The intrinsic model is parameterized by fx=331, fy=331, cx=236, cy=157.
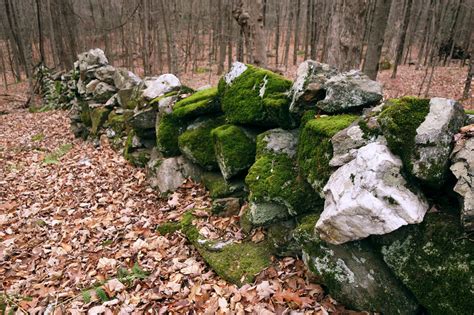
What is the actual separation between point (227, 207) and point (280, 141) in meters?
1.21

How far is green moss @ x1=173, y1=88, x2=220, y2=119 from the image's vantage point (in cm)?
556

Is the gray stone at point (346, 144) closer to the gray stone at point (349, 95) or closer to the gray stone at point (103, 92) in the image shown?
the gray stone at point (349, 95)

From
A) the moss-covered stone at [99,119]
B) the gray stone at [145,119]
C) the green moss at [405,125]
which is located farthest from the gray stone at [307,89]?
the moss-covered stone at [99,119]

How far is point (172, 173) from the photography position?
5898mm

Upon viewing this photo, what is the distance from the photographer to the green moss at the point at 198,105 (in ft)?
18.2

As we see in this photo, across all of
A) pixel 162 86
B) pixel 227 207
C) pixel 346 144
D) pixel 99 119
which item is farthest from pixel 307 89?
pixel 99 119

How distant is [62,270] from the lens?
4.53 m

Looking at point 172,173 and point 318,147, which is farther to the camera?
point 172,173

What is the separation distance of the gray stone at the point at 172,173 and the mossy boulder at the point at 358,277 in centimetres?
299

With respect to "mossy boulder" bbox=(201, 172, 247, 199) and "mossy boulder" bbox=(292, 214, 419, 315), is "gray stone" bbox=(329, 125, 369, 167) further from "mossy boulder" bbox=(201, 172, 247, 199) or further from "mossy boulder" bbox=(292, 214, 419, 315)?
"mossy boulder" bbox=(201, 172, 247, 199)

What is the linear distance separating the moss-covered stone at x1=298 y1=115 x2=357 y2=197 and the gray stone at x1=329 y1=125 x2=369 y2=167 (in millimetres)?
104

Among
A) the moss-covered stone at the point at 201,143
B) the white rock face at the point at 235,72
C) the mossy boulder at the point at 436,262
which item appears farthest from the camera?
the moss-covered stone at the point at 201,143

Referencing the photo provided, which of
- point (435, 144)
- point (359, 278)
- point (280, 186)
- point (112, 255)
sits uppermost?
point (435, 144)

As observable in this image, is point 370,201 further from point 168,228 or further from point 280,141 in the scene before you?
point 168,228
